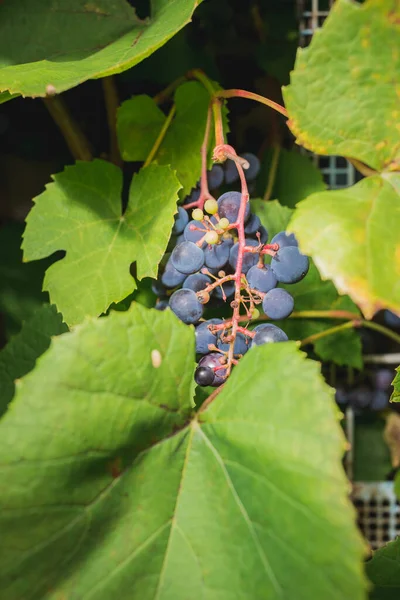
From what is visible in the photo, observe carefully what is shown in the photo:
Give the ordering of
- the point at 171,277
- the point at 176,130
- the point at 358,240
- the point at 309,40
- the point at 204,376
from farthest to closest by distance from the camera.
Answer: the point at 309,40 → the point at 176,130 → the point at 171,277 → the point at 204,376 → the point at 358,240

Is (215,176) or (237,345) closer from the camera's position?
(237,345)

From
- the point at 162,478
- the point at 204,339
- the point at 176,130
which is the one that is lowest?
the point at 162,478

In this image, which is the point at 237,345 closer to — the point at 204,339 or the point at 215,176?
the point at 204,339

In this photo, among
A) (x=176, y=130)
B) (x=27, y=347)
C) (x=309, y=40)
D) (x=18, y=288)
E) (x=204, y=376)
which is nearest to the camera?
(x=204, y=376)

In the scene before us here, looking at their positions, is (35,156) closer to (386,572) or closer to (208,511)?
(208,511)

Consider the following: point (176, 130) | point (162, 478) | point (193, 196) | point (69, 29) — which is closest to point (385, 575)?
point (162, 478)

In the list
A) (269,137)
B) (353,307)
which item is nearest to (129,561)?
(353,307)
